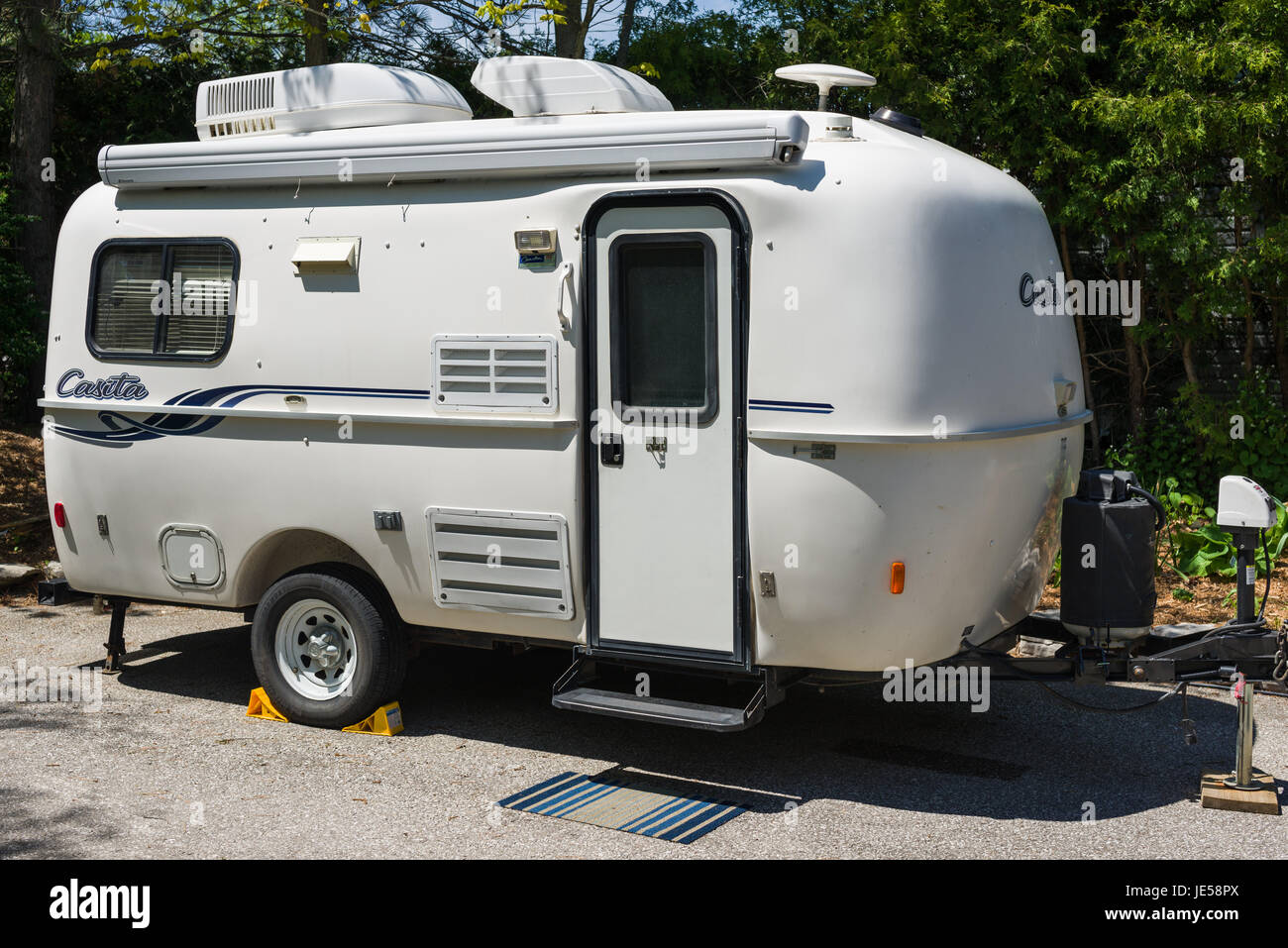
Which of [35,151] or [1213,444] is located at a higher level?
[35,151]

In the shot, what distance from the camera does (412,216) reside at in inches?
247

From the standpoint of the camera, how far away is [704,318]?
18.7ft

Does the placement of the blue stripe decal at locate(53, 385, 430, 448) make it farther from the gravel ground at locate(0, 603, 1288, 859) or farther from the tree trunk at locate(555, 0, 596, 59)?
the tree trunk at locate(555, 0, 596, 59)

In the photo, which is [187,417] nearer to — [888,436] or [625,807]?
[625,807]

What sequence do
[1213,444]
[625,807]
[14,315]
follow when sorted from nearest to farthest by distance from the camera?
[625,807]
[1213,444]
[14,315]

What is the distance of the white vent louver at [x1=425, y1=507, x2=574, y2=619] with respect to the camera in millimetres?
6020

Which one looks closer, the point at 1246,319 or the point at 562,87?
the point at 562,87

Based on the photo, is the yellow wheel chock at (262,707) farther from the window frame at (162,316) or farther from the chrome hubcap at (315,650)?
the window frame at (162,316)

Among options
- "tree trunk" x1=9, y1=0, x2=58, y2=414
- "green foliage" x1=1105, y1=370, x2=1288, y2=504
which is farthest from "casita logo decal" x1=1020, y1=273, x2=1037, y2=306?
"tree trunk" x1=9, y1=0, x2=58, y2=414

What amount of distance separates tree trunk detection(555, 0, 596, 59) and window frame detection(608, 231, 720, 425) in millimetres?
6714

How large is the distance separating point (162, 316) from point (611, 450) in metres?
2.71

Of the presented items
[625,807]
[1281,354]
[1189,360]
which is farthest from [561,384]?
[1281,354]

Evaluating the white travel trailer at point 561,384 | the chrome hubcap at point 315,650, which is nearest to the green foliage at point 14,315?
the white travel trailer at point 561,384

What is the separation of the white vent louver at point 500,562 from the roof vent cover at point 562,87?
6.41ft
